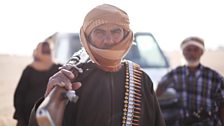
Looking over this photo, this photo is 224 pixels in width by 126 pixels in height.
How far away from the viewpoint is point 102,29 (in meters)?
3.61

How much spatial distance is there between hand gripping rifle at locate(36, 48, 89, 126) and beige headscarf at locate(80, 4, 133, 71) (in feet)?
0.72

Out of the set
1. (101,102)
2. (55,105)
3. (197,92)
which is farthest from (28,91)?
(55,105)

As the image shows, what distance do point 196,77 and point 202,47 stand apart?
28.3 inches

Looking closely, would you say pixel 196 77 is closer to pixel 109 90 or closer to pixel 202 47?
pixel 202 47

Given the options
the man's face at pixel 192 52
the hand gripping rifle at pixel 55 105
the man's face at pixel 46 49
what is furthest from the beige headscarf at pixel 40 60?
the hand gripping rifle at pixel 55 105

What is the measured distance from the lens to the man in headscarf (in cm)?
347

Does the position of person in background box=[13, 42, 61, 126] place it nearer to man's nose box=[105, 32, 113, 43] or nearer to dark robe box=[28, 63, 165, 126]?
dark robe box=[28, 63, 165, 126]

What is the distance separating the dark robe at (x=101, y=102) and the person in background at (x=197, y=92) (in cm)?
250

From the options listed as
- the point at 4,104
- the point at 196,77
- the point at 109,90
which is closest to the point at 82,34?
the point at 109,90

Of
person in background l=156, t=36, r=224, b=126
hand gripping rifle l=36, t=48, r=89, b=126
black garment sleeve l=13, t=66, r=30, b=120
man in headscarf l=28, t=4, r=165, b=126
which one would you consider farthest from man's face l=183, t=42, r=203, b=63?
hand gripping rifle l=36, t=48, r=89, b=126

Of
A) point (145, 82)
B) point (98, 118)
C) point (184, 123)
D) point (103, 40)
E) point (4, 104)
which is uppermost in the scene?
point (103, 40)

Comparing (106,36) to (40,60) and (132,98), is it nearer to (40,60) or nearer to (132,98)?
(132,98)

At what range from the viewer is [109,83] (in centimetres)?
361

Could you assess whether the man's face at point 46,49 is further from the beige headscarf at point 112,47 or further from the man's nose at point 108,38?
the man's nose at point 108,38
